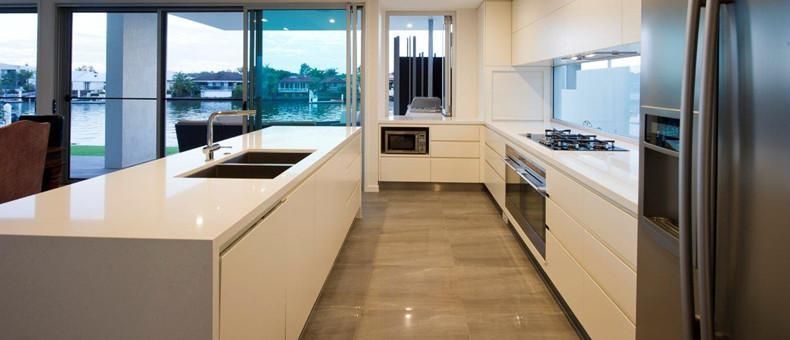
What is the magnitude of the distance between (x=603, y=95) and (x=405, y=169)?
283 centimetres

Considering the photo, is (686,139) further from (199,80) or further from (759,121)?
(199,80)

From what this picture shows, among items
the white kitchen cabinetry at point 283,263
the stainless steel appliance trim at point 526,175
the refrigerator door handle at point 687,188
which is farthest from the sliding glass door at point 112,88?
the refrigerator door handle at point 687,188

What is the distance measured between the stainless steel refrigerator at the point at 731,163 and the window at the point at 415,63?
6.98 meters

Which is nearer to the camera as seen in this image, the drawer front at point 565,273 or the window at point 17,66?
the drawer front at point 565,273

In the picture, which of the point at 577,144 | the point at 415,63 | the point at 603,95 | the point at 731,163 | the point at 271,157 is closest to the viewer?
the point at 731,163

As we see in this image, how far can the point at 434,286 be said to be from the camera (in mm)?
3439

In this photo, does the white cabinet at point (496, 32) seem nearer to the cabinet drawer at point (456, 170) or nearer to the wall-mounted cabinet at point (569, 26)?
the wall-mounted cabinet at point (569, 26)

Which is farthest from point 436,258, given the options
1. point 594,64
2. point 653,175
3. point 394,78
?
point 394,78

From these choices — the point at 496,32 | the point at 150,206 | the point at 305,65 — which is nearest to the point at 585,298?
the point at 150,206

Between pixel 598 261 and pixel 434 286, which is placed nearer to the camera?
pixel 598 261

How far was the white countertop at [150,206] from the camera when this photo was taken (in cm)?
131

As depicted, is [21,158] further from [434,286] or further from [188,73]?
[188,73]

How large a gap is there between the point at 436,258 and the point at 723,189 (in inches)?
118

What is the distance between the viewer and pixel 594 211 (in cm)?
238
